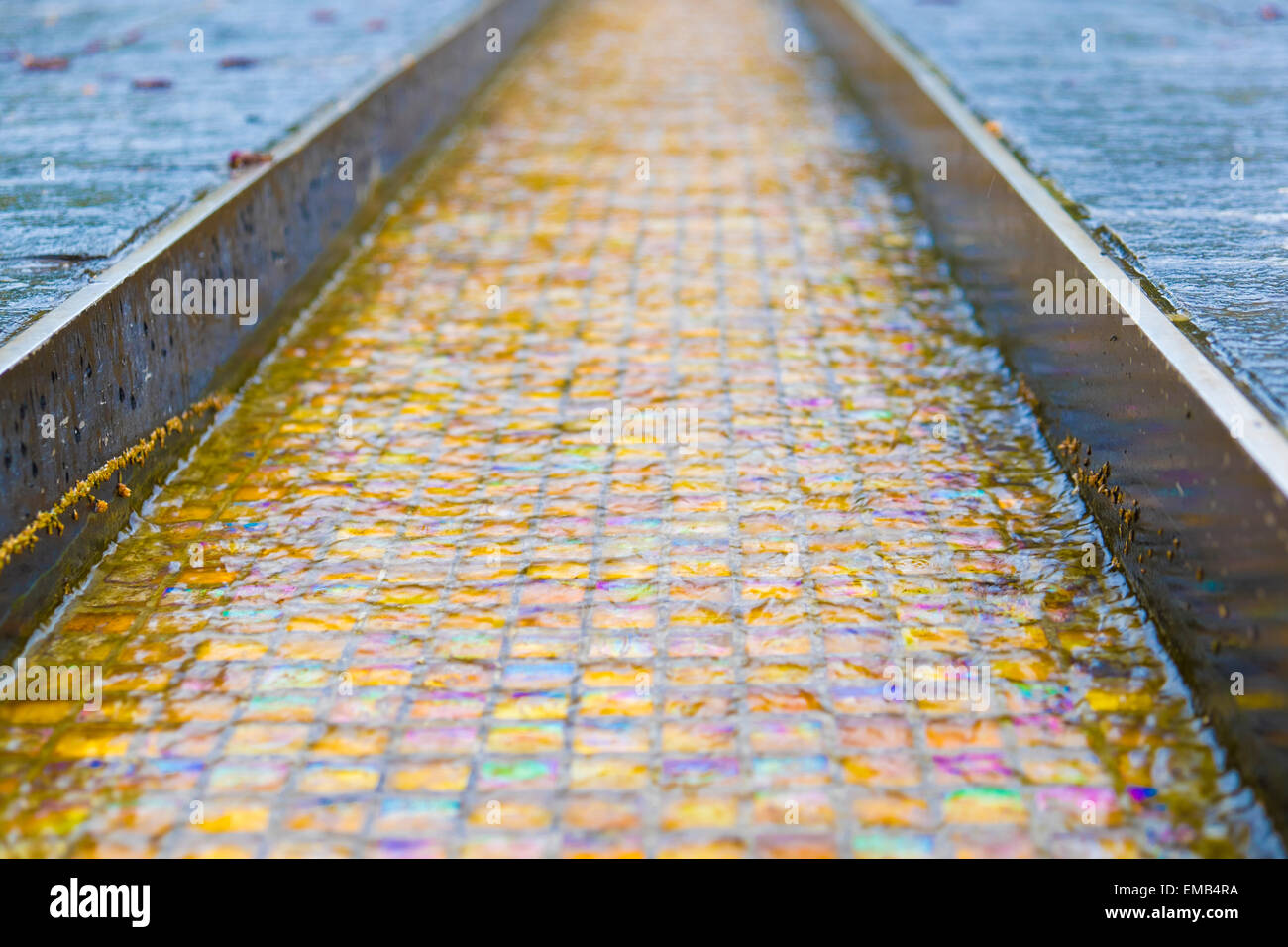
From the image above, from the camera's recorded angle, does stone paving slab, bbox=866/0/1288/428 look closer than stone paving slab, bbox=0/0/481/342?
Yes

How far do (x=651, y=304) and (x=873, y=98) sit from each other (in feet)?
14.4

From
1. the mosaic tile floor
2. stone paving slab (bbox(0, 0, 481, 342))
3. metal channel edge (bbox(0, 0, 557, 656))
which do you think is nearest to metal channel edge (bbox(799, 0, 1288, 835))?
the mosaic tile floor

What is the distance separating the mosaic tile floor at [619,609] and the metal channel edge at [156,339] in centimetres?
14

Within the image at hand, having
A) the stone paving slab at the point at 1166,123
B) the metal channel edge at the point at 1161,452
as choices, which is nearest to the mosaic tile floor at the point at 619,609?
the metal channel edge at the point at 1161,452

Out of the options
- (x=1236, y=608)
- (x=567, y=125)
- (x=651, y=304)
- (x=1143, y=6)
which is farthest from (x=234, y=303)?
(x=1143, y=6)

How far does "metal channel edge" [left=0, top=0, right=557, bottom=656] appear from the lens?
3.51m

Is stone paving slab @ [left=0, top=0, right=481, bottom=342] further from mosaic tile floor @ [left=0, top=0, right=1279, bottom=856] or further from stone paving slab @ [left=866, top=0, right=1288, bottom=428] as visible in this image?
stone paving slab @ [left=866, top=0, right=1288, bottom=428]

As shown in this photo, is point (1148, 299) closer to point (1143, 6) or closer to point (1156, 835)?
point (1156, 835)

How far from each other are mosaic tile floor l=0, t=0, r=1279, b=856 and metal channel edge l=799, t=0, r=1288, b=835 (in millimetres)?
120

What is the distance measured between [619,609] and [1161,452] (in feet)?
4.90

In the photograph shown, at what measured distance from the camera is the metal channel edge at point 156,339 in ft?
11.5

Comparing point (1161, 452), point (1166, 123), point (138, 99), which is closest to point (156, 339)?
point (1161, 452)

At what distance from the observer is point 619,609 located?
3.67 metres

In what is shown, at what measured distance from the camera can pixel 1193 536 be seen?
322cm
